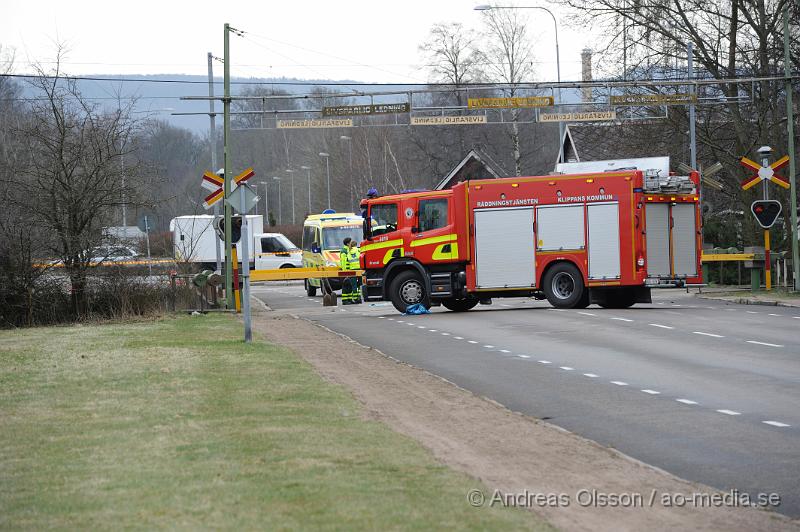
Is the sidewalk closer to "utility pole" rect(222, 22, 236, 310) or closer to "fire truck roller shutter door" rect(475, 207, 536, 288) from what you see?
"fire truck roller shutter door" rect(475, 207, 536, 288)

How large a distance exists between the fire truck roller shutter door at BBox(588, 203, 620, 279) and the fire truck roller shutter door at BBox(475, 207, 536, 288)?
1535 mm

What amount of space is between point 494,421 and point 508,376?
4018 millimetres

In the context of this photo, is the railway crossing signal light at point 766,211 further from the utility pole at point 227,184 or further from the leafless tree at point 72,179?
the leafless tree at point 72,179

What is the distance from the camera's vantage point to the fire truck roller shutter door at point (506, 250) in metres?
27.7

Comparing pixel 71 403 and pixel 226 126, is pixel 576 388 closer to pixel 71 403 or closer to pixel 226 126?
pixel 71 403

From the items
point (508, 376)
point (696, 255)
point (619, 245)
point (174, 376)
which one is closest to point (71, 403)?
point (174, 376)

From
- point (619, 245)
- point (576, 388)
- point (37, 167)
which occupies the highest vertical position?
point (37, 167)

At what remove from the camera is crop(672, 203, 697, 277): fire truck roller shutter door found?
89.0 ft

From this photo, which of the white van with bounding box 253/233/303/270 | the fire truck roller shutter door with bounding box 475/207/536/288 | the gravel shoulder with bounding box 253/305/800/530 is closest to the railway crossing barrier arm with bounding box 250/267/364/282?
the fire truck roller shutter door with bounding box 475/207/536/288

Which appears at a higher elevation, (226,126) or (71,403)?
(226,126)

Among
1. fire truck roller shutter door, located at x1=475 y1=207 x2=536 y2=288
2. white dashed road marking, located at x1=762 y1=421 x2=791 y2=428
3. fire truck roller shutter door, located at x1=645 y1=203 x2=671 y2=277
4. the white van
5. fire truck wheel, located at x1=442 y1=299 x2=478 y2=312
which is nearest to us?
white dashed road marking, located at x1=762 y1=421 x2=791 y2=428

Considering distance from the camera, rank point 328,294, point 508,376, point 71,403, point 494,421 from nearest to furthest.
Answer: point 494,421 < point 71,403 < point 508,376 < point 328,294

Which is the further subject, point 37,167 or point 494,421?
point 37,167

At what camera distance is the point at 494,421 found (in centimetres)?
1070
